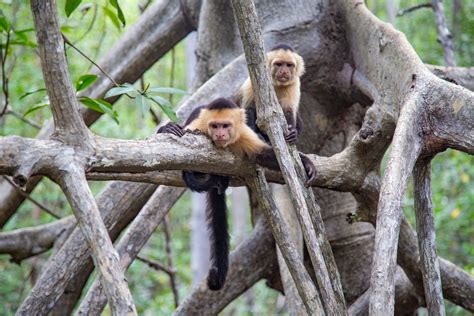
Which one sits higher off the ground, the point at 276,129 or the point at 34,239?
the point at 34,239

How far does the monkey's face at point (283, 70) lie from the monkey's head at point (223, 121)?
62cm

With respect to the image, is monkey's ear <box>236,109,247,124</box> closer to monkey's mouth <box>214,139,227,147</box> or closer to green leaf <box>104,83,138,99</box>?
monkey's mouth <box>214,139,227,147</box>

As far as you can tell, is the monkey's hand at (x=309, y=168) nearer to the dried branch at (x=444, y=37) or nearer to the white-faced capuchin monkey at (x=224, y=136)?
the white-faced capuchin monkey at (x=224, y=136)

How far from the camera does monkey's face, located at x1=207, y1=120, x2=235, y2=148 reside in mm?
2680

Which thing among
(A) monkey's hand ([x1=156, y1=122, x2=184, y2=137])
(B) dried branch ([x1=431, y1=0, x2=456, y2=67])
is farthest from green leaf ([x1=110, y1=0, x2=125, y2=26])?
(B) dried branch ([x1=431, y1=0, x2=456, y2=67])

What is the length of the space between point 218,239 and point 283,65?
3.26ft

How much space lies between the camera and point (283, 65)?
11.8 ft

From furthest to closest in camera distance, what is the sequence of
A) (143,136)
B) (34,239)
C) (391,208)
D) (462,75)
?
(143,136), (34,239), (462,75), (391,208)

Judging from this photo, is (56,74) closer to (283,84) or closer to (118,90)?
(118,90)

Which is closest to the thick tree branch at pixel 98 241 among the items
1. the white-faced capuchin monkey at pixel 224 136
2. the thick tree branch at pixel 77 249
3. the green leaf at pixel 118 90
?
the green leaf at pixel 118 90

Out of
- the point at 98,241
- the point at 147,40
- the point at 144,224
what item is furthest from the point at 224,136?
the point at 147,40

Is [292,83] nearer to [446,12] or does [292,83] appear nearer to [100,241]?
[100,241]

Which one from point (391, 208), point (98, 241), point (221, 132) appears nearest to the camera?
point (98, 241)

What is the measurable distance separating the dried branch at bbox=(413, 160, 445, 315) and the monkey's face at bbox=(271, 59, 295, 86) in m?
0.90
